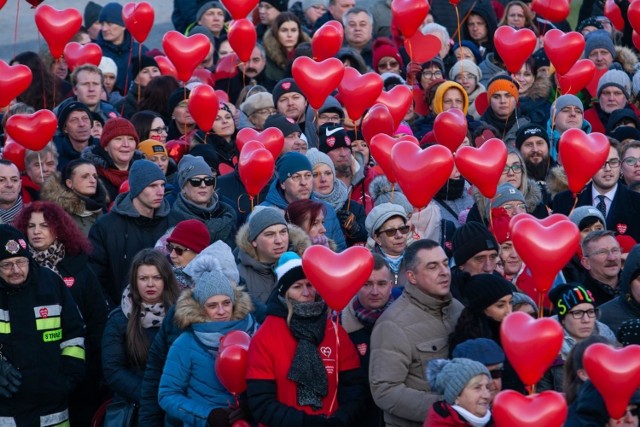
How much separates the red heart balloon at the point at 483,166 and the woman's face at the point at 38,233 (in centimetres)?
280

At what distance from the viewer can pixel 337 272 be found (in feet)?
29.8

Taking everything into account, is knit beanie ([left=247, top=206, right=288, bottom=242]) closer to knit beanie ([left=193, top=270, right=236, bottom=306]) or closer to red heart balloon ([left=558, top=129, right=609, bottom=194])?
knit beanie ([left=193, top=270, right=236, bottom=306])

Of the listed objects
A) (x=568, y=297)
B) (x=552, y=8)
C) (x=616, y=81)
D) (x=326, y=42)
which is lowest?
(x=616, y=81)

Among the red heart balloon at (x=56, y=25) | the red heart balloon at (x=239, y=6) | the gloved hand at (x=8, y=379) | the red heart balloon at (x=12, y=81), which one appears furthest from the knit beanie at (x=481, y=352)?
the red heart balloon at (x=239, y=6)

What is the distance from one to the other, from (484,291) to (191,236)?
2.22 m

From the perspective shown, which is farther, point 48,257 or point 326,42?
point 326,42

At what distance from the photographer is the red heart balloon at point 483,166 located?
35.6 ft

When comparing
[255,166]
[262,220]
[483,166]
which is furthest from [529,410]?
[255,166]

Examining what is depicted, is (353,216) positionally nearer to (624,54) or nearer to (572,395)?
(572,395)

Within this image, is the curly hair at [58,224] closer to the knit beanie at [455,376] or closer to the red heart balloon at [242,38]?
the knit beanie at [455,376]

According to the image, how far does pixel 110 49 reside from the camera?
16047 mm

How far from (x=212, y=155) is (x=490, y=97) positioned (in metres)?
2.64

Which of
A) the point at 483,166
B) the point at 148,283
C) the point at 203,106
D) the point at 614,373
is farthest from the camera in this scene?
the point at 203,106

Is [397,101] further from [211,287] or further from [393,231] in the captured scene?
[211,287]
